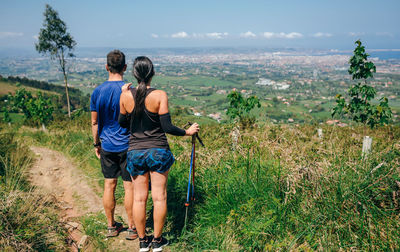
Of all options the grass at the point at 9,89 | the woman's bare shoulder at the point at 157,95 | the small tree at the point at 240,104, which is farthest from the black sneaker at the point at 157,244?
the grass at the point at 9,89

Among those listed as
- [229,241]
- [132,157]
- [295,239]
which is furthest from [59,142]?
[295,239]

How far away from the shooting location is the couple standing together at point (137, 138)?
242cm

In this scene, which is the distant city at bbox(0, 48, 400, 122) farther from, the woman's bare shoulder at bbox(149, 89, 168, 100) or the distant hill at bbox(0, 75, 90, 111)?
the woman's bare shoulder at bbox(149, 89, 168, 100)

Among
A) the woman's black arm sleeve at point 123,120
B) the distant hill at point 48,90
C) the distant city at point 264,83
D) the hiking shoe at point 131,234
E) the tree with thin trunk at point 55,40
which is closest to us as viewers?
the woman's black arm sleeve at point 123,120

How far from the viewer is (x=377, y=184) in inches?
100

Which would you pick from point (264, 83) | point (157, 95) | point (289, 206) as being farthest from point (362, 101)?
point (264, 83)

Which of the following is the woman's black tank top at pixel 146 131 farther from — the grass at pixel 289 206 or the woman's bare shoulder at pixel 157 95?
the grass at pixel 289 206

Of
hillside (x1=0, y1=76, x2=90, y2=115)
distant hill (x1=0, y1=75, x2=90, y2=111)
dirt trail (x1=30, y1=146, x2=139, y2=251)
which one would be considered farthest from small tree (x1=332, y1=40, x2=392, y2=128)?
distant hill (x1=0, y1=75, x2=90, y2=111)

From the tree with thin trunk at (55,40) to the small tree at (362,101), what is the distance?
24.5m

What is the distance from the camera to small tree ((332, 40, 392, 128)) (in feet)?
20.4

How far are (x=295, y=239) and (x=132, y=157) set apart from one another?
177cm

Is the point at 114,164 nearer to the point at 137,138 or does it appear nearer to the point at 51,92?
the point at 137,138

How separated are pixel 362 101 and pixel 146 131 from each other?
21.3ft

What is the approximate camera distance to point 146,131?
8.18 ft
